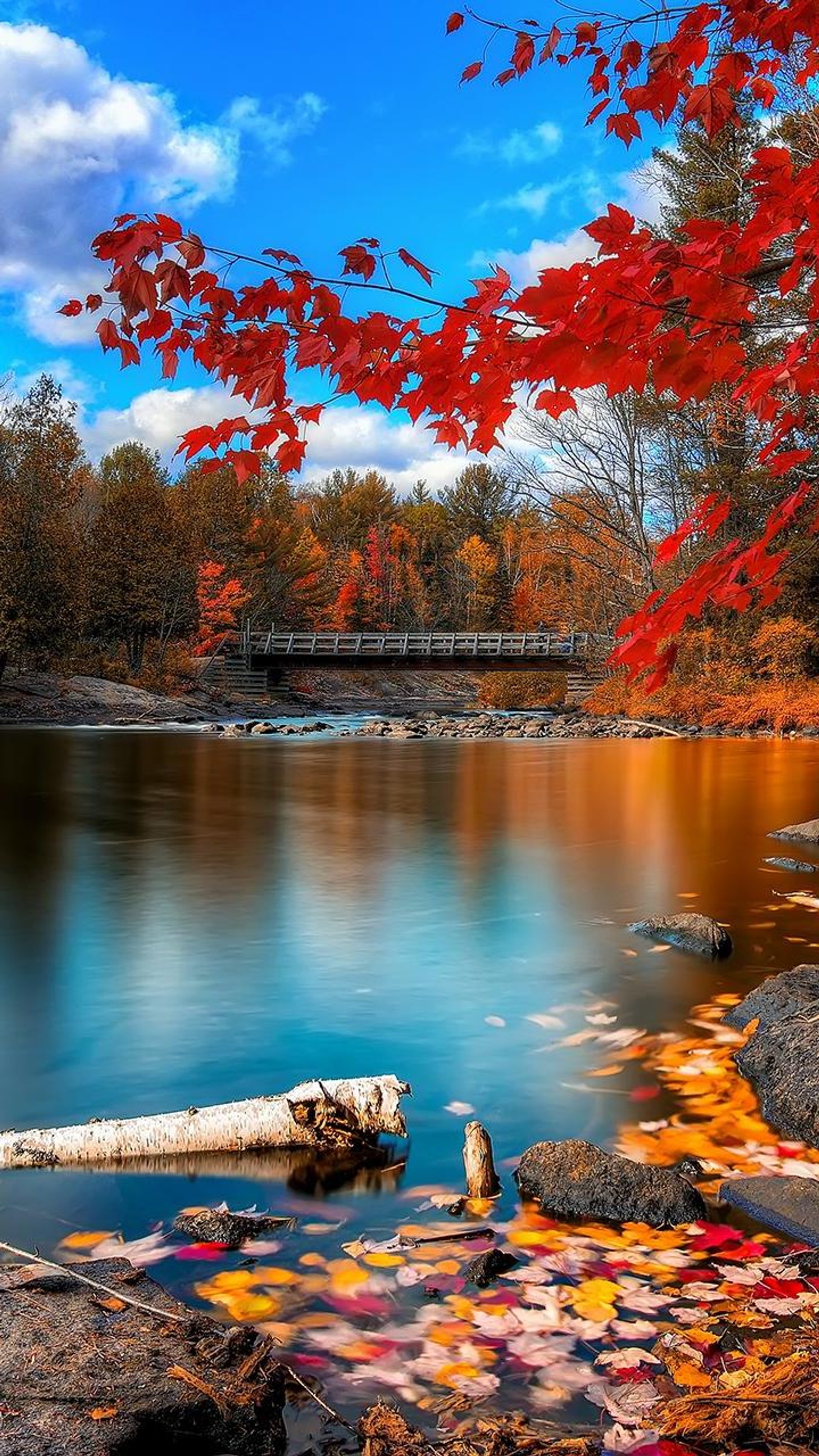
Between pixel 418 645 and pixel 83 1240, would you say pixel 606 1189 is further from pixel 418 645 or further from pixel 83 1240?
pixel 418 645

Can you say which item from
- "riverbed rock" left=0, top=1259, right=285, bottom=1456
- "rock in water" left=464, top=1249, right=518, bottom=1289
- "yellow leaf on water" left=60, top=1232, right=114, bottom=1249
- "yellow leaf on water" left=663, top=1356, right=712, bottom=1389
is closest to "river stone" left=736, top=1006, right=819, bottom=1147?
"rock in water" left=464, top=1249, right=518, bottom=1289

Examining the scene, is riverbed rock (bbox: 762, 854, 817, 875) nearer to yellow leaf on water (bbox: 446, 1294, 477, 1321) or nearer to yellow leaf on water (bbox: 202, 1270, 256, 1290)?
yellow leaf on water (bbox: 446, 1294, 477, 1321)

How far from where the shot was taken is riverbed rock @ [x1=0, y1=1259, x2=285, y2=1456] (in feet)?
7.75

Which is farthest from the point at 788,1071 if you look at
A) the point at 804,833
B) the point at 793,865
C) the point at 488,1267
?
the point at 804,833

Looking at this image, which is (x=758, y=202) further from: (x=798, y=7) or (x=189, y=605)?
(x=189, y=605)

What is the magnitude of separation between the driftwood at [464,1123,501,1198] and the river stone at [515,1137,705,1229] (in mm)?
113

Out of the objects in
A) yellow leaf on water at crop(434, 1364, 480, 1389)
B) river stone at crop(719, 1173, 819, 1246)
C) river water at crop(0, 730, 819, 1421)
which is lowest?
river water at crop(0, 730, 819, 1421)

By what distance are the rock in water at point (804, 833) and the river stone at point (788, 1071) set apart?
8109 mm

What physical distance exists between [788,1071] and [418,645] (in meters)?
60.1

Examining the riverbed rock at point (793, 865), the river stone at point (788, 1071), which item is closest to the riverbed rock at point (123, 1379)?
the river stone at point (788, 1071)

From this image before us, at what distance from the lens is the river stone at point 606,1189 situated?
3.83 metres

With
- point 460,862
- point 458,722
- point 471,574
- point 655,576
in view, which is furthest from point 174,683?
point 460,862

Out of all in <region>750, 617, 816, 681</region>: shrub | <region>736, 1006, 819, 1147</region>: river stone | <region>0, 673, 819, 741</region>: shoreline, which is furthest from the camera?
<region>0, 673, 819, 741</region>: shoreline

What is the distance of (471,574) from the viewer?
270 feet
